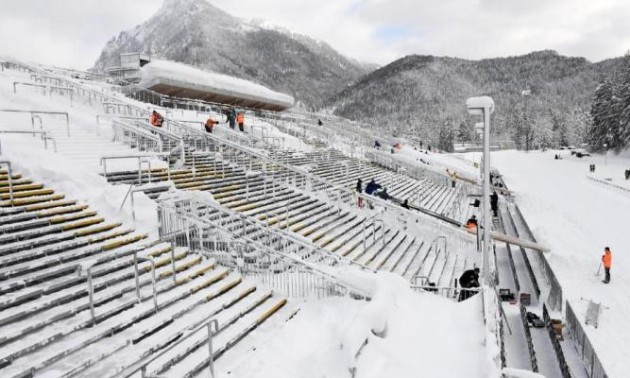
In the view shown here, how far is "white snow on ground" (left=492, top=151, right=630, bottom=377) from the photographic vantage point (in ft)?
42.2

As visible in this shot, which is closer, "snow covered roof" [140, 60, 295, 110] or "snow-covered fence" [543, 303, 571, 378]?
"snow-covered fence" [543, 303, 571, 378]

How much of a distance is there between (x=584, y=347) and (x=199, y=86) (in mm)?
33240

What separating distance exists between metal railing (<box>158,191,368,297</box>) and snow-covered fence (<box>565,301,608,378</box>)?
566cm

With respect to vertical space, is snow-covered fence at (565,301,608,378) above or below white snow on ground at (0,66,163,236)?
below

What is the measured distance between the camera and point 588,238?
22.8m

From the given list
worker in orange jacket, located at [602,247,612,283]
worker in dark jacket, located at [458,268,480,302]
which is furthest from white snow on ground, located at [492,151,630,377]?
worker in dark jacket, located at [458,268,480,302]

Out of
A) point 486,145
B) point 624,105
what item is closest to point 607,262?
point 486,145

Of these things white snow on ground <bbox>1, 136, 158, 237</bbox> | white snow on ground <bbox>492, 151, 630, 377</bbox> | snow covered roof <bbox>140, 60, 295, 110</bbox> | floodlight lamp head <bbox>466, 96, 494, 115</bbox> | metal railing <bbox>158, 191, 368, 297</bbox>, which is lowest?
white snow on ground <bbox>492, 151, 630, 377</bbox>

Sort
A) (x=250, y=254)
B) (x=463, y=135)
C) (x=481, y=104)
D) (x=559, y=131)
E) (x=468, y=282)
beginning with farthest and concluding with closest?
1. (x=463, y=135)
2. (x=559, y=131)
3. (x=468, y=282)
4. (x=250, y=254)
5. (x=481, y=104)

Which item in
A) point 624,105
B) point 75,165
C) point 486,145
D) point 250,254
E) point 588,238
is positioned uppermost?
point 624,105

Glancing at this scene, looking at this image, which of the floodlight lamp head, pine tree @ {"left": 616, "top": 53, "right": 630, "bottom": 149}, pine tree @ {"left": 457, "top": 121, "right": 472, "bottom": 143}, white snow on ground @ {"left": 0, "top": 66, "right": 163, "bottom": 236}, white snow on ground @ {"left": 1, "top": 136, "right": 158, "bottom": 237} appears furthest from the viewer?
pine tree @ {"left": 457, "top": 121, "right": 472, "bottom": 143}

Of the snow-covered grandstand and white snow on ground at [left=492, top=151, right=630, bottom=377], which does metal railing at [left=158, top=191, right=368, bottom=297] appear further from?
white snow on ground at [left=492, top=151, right=630, bottom=377]

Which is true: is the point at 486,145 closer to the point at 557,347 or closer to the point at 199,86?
the point at 557,347

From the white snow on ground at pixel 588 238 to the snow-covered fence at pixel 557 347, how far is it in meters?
1.01
